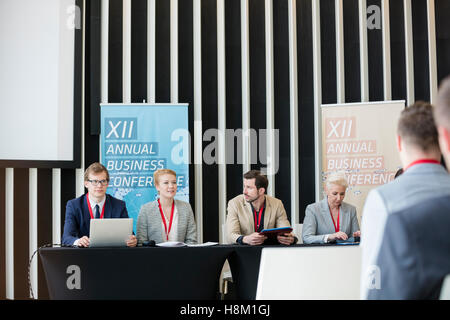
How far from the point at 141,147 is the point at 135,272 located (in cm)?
245

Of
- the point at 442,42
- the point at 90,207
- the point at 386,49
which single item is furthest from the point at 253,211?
the point at 442,42

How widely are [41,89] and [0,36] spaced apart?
700 mm

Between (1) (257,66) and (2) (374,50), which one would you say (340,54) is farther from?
(1) (257,66)

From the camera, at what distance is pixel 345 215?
15.1 ft

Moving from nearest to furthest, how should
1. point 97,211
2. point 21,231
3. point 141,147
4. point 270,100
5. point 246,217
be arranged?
point 97,211, point 246,217, point 21,231, point 141,147, point 270,100

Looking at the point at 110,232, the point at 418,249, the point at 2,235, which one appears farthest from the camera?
the point at 2,235

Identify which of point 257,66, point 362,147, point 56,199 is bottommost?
point 56,199

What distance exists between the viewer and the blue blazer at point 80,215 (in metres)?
4.10

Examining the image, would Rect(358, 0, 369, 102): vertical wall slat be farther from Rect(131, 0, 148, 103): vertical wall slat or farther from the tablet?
the tablet

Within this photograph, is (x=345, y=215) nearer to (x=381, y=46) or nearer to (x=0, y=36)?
(x=381, y=46)

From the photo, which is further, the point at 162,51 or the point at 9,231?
the point at 162,51

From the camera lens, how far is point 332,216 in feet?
15.1

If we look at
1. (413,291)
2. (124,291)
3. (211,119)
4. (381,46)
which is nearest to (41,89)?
(211,119)

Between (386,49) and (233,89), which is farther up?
(386,49)
